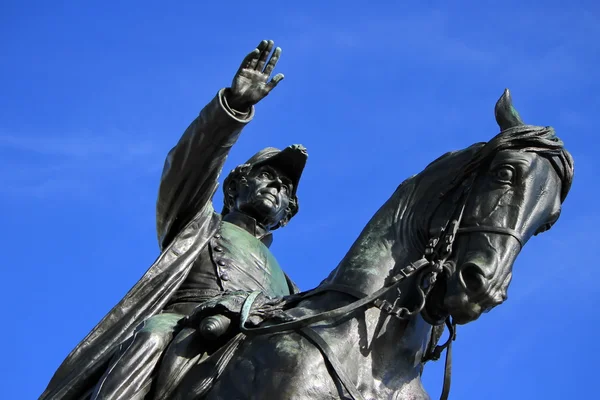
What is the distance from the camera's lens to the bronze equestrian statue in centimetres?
1018

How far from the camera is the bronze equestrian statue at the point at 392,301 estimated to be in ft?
33.4

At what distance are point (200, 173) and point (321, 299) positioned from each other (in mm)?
2502

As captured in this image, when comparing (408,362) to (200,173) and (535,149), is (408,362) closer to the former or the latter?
(535,149)

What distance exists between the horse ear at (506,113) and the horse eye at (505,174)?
2.57ft

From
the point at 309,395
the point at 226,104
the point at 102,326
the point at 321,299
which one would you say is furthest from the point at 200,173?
the point at 309,395

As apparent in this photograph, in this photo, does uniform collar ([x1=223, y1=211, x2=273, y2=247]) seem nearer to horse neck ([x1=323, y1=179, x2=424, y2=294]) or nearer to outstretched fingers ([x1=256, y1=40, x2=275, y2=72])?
outstretched fingers ([x1=256, y1=40, x2=275, y2=72])

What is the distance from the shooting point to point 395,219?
35.5ft

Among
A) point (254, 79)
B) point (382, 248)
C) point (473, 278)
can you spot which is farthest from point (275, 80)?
point (473, 278)

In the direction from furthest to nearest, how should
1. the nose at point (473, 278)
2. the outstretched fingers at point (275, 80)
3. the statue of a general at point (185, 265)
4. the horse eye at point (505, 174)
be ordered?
the outstretched fingers at point (275, 80), the statue of a general at point (185, 265), the horse eye at point (505, 174), the nose at point (473, 278)

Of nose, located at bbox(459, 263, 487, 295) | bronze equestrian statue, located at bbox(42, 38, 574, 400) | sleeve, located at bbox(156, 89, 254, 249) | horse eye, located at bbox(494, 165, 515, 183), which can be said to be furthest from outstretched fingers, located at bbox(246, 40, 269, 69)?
nose, located at bbox(459, 263, 487, 295)

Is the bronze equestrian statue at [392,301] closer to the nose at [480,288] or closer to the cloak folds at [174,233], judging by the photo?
the nose at [480,288]

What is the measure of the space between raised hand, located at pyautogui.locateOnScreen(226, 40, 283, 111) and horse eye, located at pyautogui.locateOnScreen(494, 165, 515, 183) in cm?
264

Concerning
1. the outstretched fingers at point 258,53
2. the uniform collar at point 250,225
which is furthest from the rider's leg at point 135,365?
the uniform collar at point 250,225

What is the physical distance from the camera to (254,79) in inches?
480
